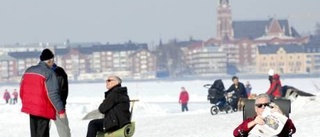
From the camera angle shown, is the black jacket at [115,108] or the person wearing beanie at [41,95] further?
the person wearing beanie at [41,95]

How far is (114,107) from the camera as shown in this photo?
34.1 ft

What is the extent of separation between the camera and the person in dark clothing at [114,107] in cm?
1030

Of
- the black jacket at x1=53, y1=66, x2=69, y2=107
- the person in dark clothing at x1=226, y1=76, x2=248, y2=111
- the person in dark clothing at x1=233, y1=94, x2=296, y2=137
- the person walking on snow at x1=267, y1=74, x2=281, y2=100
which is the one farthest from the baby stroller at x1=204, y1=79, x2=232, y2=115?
the person in dark clothing at x1=233, y1=94, x2=296, y2=137

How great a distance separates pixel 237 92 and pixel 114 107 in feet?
38.3

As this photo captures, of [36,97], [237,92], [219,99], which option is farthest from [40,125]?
[219,99]

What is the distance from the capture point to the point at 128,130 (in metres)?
10.5

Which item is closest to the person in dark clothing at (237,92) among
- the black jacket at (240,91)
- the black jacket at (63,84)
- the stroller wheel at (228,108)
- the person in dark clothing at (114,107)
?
the black jacket at (240,91)

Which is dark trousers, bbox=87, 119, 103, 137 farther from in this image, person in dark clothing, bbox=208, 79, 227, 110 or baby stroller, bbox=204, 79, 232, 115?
person in dark clothing, bbox=208, 79, 227, 110

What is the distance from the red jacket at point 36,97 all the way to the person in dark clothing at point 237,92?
36.8ft

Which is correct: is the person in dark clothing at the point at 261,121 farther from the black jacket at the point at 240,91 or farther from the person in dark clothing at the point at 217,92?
the person in dark clothing at the point at 217,92

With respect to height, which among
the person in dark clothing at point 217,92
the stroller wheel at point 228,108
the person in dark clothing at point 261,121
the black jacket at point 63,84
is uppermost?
the black jacket at point 63,84

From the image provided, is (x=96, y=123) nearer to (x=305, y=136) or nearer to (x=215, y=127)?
(x=305, y=136)

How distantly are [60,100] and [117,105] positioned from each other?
0.56 meters

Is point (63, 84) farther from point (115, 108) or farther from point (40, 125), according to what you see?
point (115, 108)
